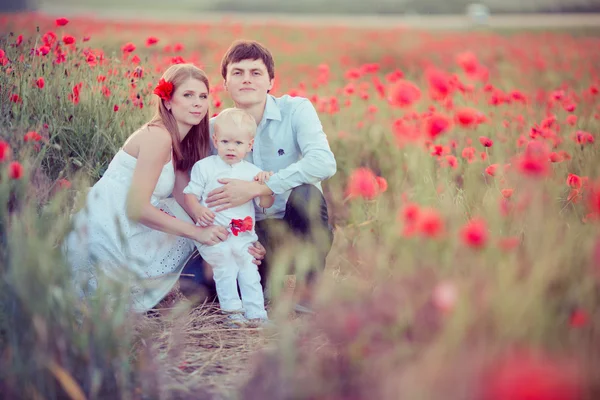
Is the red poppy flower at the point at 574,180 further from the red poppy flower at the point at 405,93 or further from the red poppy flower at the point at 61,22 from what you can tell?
the red poppy flower at the point at 61,22

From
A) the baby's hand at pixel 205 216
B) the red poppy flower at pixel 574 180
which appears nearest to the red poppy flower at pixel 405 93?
the red poppy flower at pixel 574 180

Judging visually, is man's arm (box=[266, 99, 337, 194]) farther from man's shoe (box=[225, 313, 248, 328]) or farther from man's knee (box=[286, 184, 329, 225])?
man's shoe (box=[225, 313, 248, 328])

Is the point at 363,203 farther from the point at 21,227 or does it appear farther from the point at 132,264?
the point at 21,227

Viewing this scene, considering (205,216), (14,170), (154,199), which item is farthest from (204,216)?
(14,170)

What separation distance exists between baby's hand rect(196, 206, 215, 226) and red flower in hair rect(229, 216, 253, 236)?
0.09 meters

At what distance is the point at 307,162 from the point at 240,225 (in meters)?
0.42

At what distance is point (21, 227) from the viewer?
1863 millimetres

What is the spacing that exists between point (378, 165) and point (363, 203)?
2.12ft

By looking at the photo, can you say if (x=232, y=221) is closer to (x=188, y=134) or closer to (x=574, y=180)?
(x=188, y=134)

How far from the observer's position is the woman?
2.65 meters

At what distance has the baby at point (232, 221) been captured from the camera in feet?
8.91

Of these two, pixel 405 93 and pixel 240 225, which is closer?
pixel 405 93

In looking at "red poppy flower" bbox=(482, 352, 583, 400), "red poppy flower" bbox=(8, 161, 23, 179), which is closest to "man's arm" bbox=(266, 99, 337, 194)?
"red poppy flower" bbox=(8, 161, 23, 179)

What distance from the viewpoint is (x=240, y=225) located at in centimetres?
270
